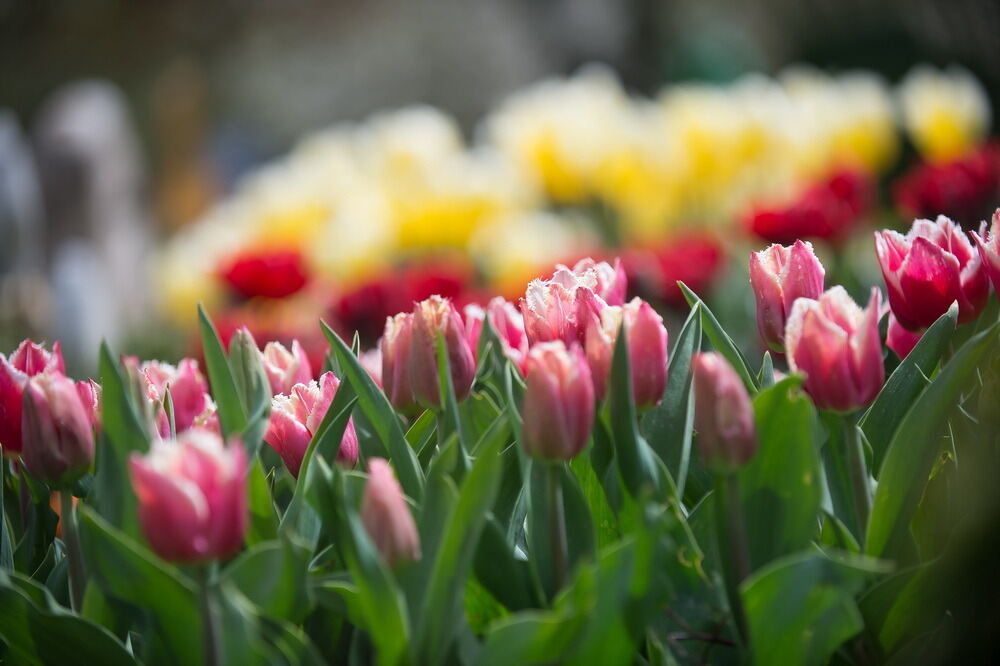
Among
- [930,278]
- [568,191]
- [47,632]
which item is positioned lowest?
[568,191]

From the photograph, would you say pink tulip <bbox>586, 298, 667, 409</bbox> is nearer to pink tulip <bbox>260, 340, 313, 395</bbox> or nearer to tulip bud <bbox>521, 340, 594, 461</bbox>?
tulip bud <bbox>521, 340, 594, 461</bbox>

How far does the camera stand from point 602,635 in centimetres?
57

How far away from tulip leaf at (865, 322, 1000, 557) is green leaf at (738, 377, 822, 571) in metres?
0.04

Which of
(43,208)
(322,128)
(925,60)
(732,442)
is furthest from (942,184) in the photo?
(322,128)

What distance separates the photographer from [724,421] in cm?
61

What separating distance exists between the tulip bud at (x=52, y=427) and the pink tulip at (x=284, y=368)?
8.1 inches

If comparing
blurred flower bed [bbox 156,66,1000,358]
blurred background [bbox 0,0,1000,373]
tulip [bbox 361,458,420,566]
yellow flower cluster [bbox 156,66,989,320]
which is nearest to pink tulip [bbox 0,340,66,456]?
tulip [bbox 361,458,420,566]

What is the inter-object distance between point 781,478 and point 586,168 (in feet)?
8.48

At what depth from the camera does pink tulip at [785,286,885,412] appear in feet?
2.16

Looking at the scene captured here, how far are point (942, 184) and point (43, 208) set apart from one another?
3603mm

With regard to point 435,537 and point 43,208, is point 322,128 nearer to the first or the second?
point 43,208

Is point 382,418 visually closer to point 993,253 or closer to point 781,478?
point 781,478

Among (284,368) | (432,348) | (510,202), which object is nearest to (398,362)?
(432,348)

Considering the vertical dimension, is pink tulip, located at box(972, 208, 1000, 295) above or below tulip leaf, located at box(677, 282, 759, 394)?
above
